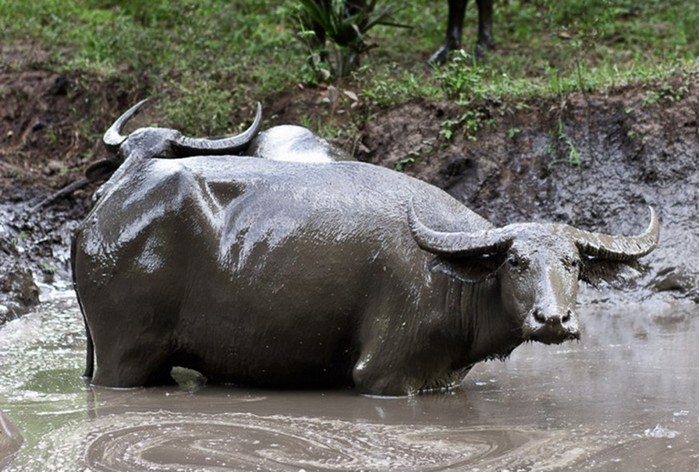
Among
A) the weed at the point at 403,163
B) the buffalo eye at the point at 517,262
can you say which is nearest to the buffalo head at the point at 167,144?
the weed at the point at 403,163

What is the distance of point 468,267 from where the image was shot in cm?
679

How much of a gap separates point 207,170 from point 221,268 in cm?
65

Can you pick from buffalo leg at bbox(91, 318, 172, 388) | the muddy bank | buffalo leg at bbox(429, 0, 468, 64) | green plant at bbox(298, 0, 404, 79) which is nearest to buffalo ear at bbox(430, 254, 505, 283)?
buffalo leg at bbox(91, 318, 172, 388)

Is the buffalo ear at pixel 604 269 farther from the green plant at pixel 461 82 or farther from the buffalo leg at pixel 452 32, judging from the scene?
the buffalo leg at pixel 452 32

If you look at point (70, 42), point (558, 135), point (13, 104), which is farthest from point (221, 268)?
point (70, 42)

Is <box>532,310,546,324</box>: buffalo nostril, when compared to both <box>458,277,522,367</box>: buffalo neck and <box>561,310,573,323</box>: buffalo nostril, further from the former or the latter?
<box>458,277,522,367</box>: buffalo neck

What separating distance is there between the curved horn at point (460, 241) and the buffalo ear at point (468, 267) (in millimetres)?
76

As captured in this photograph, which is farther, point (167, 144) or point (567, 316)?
point (167, 144)

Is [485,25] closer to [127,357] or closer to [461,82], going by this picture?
[461,82]

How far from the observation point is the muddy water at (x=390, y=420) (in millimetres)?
5418

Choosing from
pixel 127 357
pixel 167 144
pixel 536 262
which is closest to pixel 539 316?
pixel 536 262

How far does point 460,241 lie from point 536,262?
0.45 m

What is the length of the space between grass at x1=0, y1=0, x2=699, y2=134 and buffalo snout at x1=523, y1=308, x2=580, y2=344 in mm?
6185

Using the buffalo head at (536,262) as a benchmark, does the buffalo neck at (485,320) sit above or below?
below
